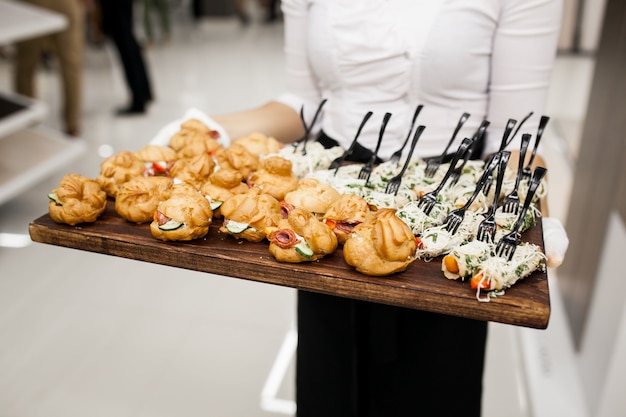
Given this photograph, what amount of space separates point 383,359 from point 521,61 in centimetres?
70

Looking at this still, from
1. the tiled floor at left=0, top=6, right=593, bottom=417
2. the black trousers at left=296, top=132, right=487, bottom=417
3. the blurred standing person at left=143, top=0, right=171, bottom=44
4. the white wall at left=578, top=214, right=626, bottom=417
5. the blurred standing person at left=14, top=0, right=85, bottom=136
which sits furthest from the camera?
the blurred standing person at left=143, top=0, right=171, bottom=44

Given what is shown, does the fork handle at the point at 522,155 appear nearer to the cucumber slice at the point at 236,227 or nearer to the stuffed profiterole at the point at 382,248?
the stuffed profiterole at the point at 382,248

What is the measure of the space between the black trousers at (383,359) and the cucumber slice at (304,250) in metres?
0.43

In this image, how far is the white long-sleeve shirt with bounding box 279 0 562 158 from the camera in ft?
3.93

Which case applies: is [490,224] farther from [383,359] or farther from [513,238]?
[383,359]

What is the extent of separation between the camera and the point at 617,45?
2107 mm

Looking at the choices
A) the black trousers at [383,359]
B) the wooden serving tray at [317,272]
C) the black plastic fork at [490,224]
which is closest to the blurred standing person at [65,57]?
the black trousers at [383,359]

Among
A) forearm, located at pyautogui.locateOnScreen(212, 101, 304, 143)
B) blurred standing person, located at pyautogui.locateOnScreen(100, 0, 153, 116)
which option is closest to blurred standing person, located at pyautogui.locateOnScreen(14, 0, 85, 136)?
blurred standing person, located at pyautogui.locateOnScreen(100, 0, 153, 116)

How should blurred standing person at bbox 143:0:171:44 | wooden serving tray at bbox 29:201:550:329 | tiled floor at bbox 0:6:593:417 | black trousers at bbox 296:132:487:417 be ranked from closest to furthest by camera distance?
wooden serving tray at bbox 29:201:550:329, black trousers at bbox 296:132:487:417, tiled floor at bbox 0:6:593:417, blurred standing person at bbox 143:0:171:44

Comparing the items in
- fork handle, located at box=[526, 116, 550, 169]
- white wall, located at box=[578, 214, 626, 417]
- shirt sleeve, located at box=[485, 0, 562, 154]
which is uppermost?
shirt sleeve, located at box=[485, 0, 562, 154]

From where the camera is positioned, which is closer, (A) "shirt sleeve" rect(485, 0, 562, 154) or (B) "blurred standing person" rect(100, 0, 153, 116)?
(A) "shirt sleeve" rect(485, 0, 562, 154)

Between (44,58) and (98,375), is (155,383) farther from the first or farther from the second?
(44,58)

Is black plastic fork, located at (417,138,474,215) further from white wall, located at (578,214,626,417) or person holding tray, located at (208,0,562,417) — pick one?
white wall, located at (578,214,626,417)

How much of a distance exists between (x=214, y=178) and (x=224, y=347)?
1.43m
